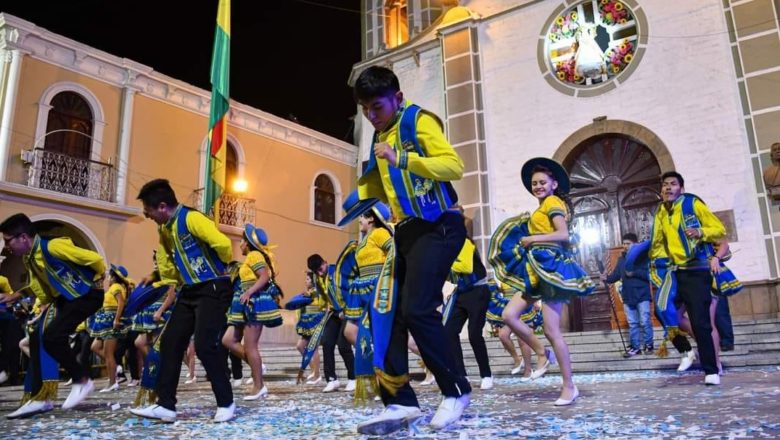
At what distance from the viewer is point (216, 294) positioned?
14.6 ft

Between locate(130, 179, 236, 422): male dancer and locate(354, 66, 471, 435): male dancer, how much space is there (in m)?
1.69

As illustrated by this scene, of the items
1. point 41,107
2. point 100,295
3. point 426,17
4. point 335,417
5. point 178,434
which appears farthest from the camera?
point 426,17

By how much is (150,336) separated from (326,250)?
12.4 meters

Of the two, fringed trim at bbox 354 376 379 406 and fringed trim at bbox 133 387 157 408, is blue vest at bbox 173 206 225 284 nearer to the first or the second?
fringed trim at bbox 133 387 157 408

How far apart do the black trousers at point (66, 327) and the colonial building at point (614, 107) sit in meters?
9.88

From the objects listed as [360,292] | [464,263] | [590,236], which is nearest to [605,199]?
[590,236]

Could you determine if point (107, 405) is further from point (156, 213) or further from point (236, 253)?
point (236, 253)

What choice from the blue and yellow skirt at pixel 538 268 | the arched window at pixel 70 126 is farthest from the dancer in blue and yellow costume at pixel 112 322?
the arched window at pixel 70 126

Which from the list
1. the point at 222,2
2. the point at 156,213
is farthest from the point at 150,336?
the point at 222,2

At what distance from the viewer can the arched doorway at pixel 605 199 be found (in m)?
13.2

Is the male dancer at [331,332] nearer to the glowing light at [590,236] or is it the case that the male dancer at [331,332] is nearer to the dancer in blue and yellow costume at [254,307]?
the dancer in blue and yellow costume at [254,307]

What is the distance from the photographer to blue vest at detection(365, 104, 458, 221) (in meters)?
3.19

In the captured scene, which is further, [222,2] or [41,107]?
[41,107]

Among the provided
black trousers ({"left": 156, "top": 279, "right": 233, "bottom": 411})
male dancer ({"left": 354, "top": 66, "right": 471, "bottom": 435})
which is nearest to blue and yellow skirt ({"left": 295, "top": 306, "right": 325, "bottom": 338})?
black trousers ({"left": 156, "top": 279, "right": 233, "bottom": 411})
